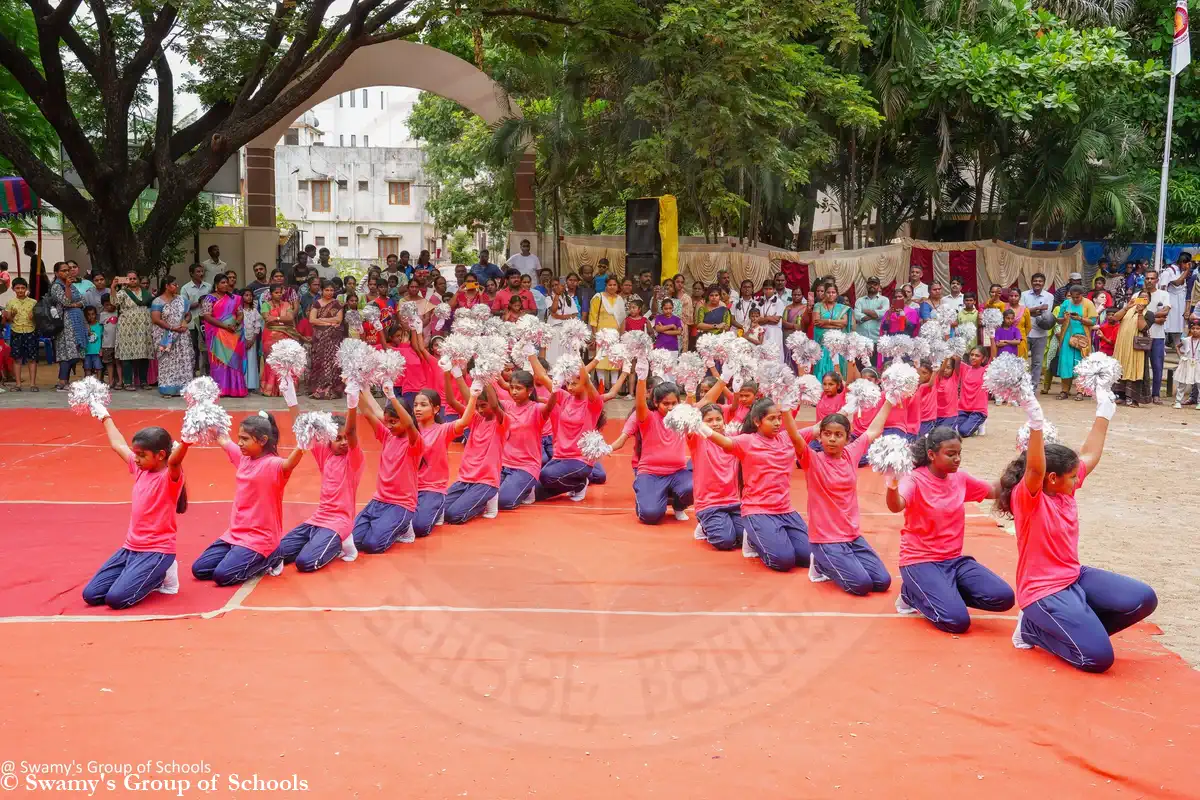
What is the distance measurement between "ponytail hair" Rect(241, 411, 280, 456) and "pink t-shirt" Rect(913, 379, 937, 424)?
7.28 m

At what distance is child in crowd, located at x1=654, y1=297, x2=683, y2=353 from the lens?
15938mm

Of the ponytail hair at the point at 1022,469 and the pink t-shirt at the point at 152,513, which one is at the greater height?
the ponytail hair at the point at 1022,469

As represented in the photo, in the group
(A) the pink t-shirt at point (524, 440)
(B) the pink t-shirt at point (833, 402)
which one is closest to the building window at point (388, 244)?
(B) the pink t-shirt at point (833, 402)

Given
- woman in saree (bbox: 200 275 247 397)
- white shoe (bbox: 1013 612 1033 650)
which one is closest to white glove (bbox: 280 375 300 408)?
white shoe (bbox: 1013 612 1033 650)

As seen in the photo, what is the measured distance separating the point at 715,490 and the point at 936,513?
2387mm

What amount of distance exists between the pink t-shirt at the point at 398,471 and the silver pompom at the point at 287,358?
147 cm

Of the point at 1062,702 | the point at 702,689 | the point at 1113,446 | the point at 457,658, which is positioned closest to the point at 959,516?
the point at 1062,702

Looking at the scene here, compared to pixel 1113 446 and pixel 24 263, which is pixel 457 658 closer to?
pixel 1113 446

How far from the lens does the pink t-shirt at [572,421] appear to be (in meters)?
10.6

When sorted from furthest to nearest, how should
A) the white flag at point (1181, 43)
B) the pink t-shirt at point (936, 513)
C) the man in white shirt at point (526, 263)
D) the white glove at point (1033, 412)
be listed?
1. the white flag at point (1181, 43)
2. the man in white shirt at point (526, 263)
3. the pink t-shirt at point (936, 513)
4. the white glove at point (1033, 412)

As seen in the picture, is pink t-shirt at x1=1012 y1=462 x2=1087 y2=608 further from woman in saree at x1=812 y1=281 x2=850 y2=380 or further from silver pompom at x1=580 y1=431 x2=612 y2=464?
woman in saree at x1=812 y1=281 x2=850 y2=380

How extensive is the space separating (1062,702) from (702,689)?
1.79 metres

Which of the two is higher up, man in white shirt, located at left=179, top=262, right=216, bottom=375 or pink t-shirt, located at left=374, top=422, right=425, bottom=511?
man in white shirt, located at left=179, top=262, right=216, bottom=375

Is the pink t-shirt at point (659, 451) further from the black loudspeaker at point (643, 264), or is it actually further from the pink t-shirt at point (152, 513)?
the black loudspeaker at point (643, 264)
